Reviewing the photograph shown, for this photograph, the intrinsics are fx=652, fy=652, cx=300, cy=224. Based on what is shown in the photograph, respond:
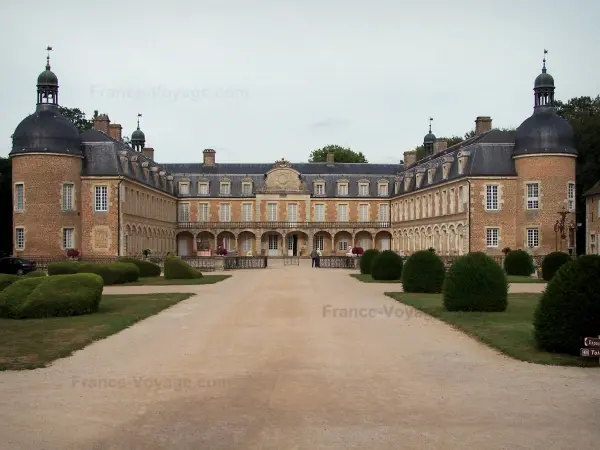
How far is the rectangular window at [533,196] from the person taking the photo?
3984 cm

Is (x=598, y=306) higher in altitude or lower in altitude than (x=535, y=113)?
lower

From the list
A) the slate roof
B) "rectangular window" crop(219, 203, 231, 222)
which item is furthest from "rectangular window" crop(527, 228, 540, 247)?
"rectangular window" crop(219, 203, 231, 222)

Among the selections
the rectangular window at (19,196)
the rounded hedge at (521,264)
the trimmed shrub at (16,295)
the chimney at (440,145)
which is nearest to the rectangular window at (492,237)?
the rounded hedge at (521,264)

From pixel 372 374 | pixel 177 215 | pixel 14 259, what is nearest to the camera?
pixel 372 374

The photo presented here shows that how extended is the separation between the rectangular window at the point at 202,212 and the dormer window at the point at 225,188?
193 centimetres

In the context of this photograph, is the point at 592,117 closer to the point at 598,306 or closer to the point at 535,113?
the point at 535,113

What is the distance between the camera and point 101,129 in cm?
4559

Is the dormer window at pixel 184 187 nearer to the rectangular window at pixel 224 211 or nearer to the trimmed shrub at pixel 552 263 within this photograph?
the rectangular window at pixel 224 211

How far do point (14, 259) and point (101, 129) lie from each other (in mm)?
16183

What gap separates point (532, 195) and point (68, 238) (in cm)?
2841

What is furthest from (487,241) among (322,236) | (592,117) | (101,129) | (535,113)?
(101,129)

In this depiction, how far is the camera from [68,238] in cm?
3950

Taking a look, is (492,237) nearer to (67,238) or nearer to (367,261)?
(367,261)

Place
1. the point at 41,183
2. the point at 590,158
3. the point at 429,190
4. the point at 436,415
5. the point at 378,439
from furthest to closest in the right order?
the point at 429,190
the point at 590,158
the point at 41,183
the point at 436,415
the point at 378,439
